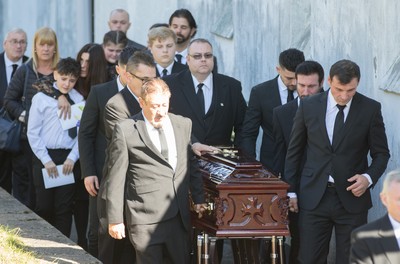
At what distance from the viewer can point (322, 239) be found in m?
10.5

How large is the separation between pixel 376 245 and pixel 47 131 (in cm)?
564

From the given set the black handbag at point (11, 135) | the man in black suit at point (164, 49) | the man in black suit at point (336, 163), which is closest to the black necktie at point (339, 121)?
the man in black suit at point (336, 163)

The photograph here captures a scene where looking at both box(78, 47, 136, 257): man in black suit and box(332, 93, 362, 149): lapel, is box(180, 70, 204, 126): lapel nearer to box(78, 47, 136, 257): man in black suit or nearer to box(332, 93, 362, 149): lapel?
box(78, 47, 136, 257): man in black suit

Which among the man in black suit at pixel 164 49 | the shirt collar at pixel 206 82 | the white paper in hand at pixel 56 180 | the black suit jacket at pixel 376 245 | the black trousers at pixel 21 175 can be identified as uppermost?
the man in black suit at pixel 164 49

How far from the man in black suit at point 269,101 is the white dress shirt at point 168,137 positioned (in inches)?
66.3

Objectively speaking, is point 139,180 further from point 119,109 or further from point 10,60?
point 10,60

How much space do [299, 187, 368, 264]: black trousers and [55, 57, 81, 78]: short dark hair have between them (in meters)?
3.05

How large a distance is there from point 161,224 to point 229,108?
7.15 feet

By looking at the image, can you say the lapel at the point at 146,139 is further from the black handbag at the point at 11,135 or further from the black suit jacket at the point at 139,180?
the black handbag at the point at 11,135

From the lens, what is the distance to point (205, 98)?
11.6 m

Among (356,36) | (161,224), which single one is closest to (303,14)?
(356,36)

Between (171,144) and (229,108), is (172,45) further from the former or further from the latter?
(171,144)

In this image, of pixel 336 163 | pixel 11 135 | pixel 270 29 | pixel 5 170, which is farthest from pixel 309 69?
pixel 5 170

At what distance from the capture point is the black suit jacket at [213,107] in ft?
37.7
